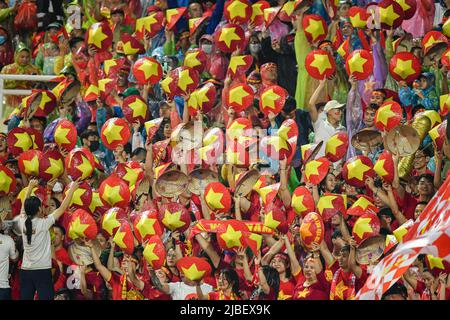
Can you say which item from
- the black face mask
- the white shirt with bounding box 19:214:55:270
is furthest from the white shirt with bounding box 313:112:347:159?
the white shirt with bounding box 19:214:55:270

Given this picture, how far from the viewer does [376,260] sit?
25.1 ft

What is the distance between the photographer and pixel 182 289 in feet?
26.9

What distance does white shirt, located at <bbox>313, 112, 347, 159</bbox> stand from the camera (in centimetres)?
834

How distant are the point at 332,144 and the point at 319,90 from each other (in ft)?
1.63

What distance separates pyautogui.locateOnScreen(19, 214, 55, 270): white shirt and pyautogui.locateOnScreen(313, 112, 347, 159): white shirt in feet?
5.81

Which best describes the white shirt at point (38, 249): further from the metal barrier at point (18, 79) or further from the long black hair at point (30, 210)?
the metal barrier at point (18, 79)

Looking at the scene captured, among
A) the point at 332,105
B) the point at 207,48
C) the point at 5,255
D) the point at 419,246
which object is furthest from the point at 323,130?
the point at 419,246

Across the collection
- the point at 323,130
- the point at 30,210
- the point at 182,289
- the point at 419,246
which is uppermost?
the point at 419,246

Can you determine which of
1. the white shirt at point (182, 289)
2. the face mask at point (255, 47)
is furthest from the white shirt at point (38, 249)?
the face mask at point (255, 47)

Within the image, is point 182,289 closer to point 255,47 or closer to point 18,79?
point 255,47

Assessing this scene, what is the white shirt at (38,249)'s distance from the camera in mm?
8148

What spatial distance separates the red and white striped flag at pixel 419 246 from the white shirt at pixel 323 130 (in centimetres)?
225

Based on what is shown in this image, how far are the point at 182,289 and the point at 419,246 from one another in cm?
305

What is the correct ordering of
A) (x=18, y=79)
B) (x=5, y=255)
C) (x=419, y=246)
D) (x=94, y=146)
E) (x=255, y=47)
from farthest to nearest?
(x=18, y=79)
(x=94, y=146)
(x=255, y=47)
(x=5, y=255)
(x=419, y=246)
